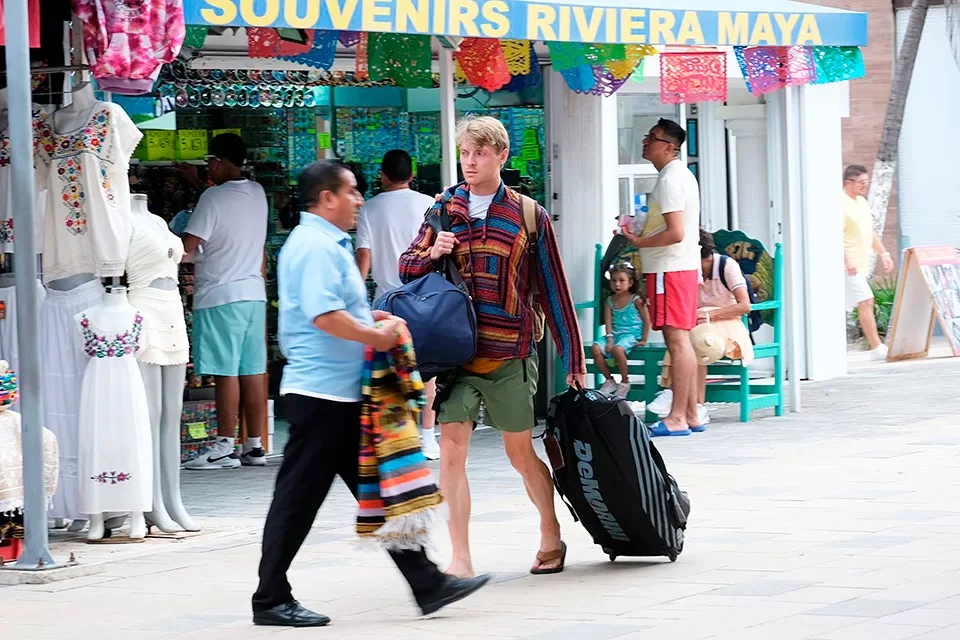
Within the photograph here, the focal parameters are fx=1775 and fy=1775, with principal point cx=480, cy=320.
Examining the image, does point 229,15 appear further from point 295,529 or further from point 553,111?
point 553,111

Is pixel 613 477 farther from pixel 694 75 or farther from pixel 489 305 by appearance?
pixel 694 75

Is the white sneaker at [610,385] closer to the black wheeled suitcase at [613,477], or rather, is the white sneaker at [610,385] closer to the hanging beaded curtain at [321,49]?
the hanging beaded curtain at [321,49]

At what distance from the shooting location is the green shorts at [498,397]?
22.4 ft

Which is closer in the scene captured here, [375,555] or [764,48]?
[375,555]

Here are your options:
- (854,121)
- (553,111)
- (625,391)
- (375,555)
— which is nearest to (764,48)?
(553,111)

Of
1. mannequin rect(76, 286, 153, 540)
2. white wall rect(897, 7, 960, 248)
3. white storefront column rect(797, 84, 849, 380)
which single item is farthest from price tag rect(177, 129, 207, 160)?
white wall rect(897, 7, 960, 248)

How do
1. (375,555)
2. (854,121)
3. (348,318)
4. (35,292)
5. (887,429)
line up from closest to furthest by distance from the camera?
(348,318) < (35,292) < (375,555) < (887,429) < (854,121)

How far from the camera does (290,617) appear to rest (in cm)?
607

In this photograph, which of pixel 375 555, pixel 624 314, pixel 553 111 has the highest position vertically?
pixel 553 111

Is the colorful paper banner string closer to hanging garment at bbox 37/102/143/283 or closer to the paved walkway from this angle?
the paved walkway

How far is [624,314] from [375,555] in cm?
470

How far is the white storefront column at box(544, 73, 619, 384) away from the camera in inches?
488

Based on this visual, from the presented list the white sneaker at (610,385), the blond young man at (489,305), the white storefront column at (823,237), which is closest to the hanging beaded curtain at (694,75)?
the white sneaker at (610,385)

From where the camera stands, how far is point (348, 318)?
5922 millimetres
